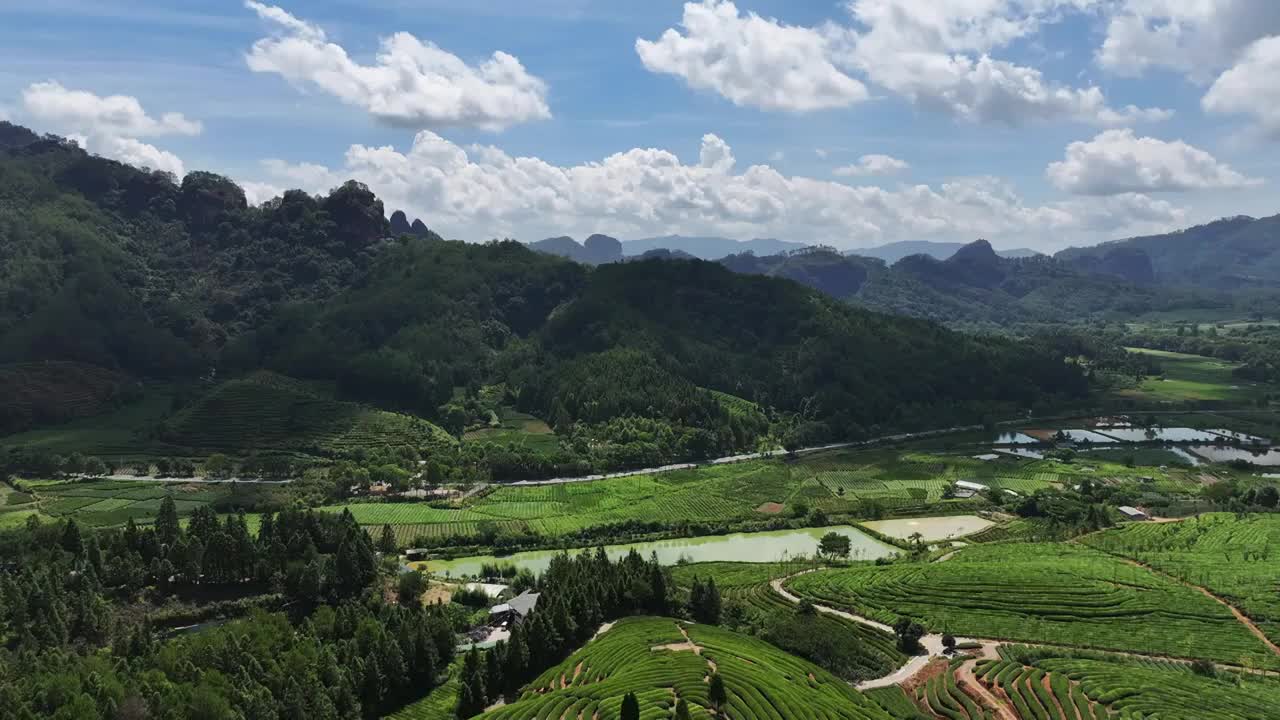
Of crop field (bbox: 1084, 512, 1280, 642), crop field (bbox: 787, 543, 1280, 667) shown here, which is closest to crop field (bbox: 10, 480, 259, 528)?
crop field (bbox: 787, 543, 1280, 667)

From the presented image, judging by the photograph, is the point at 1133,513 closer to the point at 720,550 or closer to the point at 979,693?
the point at 720,550

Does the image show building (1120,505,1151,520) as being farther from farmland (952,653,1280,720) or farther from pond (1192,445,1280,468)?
farmland (952,653,1280,720)

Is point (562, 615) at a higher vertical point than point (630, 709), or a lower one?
lower

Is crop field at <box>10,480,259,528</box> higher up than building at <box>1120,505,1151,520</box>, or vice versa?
building at <box>1120,505,1151,520</box>

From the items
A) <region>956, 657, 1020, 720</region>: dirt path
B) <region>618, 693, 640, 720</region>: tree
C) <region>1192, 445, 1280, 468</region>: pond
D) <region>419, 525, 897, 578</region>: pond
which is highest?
<region>618, 693, 640, 720</region>: tree

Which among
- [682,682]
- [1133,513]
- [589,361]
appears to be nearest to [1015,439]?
[1133,513]

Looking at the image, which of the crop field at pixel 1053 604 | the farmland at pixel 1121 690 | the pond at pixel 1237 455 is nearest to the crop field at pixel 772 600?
the crop field at pixel 1053 604

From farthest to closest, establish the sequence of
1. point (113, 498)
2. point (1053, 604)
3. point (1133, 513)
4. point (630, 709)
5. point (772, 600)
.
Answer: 1. point (113, 498)
2. point (1133, 513)
3. point (772, 600)
4. point (1053, 604)
5. point (630, 709)
